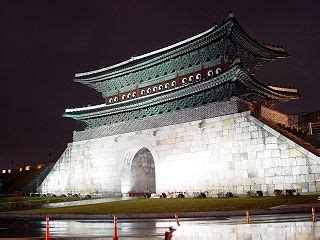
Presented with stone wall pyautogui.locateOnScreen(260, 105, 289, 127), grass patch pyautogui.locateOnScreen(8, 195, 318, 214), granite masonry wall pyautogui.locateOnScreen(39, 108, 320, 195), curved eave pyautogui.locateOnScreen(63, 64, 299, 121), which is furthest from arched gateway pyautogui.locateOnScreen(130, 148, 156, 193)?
grass patch pyautogui.locateOnScreen(8, 195, 318, 214)

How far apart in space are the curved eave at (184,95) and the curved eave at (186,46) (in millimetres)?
3619

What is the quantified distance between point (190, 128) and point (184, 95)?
2957mm

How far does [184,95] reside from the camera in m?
32.4

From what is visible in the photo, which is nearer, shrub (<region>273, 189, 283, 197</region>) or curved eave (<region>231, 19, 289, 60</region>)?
shrub (<region>273, 189, 283, 197</region>)

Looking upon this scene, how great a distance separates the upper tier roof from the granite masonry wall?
6144 mm

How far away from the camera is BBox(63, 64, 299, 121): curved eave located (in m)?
28.8

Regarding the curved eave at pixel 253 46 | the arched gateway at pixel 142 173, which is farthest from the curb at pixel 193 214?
the arched gateway at pixel 142 173

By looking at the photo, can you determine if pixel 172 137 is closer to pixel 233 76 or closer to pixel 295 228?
pixel 233 76

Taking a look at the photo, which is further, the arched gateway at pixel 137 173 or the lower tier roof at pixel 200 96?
the arched gateway at pixel 137 173

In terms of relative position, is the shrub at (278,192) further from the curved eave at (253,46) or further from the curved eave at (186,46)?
the curved eave at (253,46)

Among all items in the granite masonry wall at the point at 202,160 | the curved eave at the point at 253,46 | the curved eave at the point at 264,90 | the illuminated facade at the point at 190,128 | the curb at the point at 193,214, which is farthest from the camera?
the curved eave at the point at 253,46

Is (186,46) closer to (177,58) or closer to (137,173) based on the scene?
(177,58)

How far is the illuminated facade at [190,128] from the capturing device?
26469 millimetres

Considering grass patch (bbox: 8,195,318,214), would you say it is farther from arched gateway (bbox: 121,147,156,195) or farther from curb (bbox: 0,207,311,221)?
arched gateway (bbox: 121,147,156,195)
